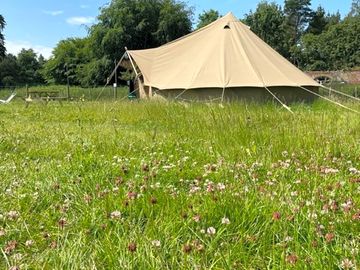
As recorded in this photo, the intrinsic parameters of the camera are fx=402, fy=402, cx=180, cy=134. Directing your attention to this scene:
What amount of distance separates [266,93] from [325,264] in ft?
37.8

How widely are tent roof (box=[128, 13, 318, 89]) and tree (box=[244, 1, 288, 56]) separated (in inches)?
1559

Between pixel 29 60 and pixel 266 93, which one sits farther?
pixel 29 60

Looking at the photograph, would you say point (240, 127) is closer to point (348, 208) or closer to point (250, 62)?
point (348, 208)

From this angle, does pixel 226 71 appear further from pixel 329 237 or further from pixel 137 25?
pixel 137 25

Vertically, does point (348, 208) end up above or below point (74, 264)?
above

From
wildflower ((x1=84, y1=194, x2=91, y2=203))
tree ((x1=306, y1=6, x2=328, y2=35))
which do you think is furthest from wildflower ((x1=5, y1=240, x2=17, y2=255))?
tree ((x1=306, y1=6, x2=328, y2=35))

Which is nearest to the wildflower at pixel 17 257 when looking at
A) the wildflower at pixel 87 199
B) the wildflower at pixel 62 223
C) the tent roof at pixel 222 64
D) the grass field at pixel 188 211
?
the grass field at pixel 188 211

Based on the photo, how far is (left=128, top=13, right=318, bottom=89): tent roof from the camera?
41.7 feet

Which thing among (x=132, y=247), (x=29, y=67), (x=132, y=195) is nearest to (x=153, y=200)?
(x=132, y=195)

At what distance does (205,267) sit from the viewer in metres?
1.56

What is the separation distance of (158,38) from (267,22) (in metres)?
21.0

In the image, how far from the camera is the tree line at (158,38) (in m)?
37.7

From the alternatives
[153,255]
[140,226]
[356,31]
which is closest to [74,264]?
[153,255]

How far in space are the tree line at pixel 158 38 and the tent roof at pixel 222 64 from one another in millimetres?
22228
